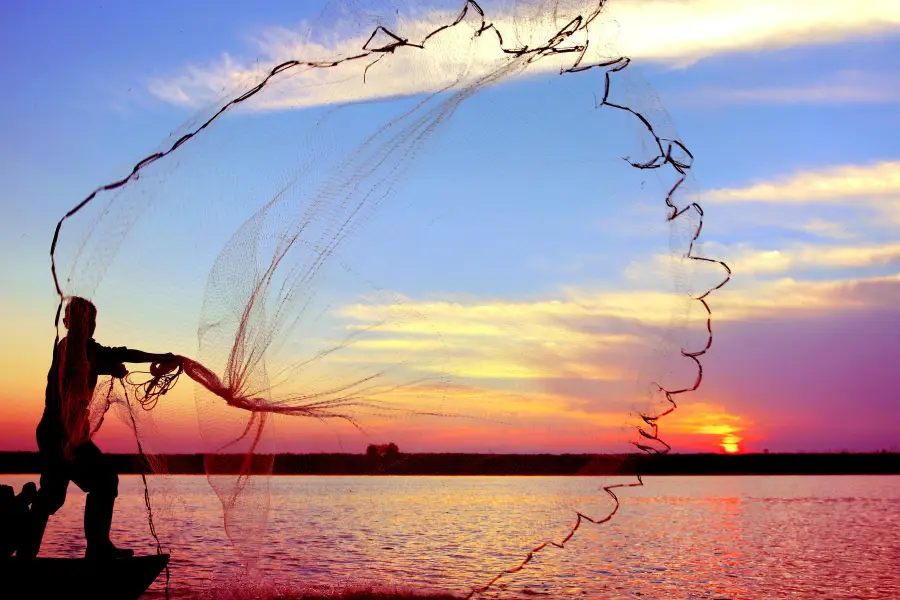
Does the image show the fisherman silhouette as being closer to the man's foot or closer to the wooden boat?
the wooden boat

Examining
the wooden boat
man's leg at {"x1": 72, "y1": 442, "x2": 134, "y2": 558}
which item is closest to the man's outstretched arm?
man's leg at {"x1": 72, "y1": 442, "x2": 134, "y2": 558}

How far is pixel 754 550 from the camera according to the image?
2180 cm

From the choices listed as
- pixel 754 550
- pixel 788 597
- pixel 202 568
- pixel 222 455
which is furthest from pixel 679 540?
pixel 222 455

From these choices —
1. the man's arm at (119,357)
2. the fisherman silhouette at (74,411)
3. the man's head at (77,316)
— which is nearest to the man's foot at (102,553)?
the fisherman silhouette at (74,411)

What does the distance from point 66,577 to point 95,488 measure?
3.65 feet

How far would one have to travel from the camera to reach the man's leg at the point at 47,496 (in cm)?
1020

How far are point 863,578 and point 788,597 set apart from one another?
2758mm

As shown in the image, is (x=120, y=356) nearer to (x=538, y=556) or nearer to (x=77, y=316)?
(x=77, y=316)

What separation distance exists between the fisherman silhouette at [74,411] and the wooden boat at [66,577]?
1.07ft

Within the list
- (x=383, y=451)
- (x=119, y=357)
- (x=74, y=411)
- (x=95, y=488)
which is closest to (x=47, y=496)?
(x=95, y=488)

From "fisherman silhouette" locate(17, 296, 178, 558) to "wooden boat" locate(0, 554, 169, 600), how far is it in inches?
12.9

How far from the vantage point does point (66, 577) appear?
10641 millimetres

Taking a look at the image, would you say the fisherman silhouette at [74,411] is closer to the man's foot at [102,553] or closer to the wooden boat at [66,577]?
the wooden boat at [66,577]

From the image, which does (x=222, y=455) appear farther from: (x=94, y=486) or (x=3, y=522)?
(x=3, y=522)
